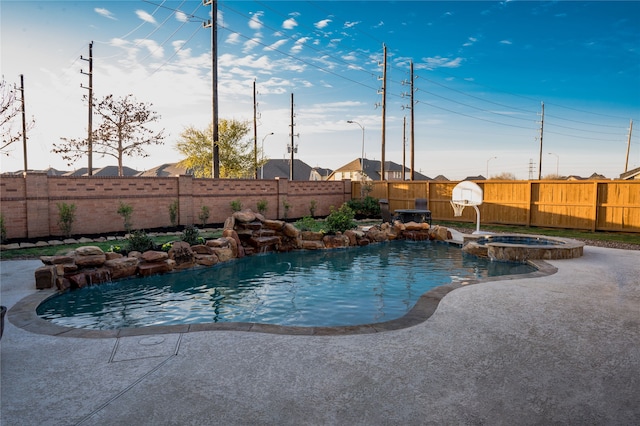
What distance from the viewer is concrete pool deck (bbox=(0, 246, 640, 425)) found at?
304cm

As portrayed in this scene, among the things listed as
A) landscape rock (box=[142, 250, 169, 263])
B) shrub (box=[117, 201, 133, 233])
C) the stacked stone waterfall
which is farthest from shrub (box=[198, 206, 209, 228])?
landscape rock (box=[142, 250, 169, 263])

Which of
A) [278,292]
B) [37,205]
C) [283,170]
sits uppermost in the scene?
[283,170]

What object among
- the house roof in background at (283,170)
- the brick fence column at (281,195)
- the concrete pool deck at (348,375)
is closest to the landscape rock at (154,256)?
the concrete pool deck at (348,375)

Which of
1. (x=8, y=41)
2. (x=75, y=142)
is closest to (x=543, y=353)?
(x=8, y=41)

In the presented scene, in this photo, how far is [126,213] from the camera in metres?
14.3

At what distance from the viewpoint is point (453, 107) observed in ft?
116

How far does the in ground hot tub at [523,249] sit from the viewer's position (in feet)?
34.1

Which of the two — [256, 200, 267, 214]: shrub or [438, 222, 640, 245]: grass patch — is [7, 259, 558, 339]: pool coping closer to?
[438, 222, 640, 245]: grass patch

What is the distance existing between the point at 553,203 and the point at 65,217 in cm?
1913

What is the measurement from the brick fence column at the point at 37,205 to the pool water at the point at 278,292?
6.35 meters

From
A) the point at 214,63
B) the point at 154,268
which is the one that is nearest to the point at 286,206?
the point at 214,63

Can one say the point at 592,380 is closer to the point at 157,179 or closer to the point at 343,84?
the point at 157,179

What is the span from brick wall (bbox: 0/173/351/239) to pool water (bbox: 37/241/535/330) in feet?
20.7

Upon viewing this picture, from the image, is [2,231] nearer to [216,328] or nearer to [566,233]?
[216,328]
